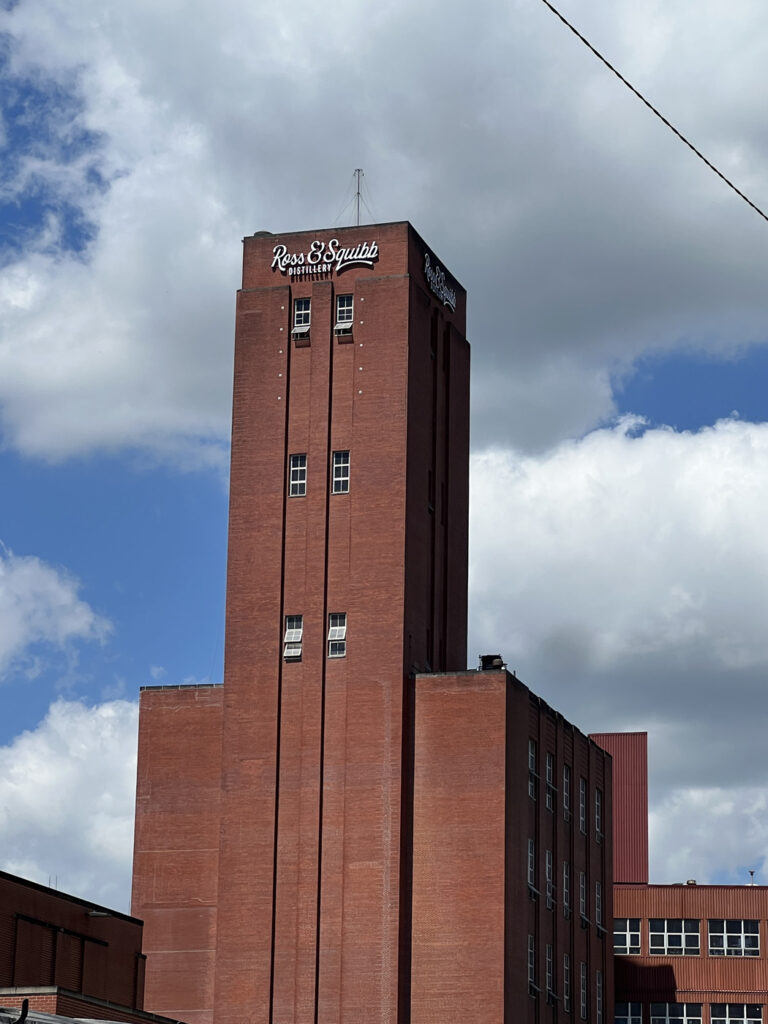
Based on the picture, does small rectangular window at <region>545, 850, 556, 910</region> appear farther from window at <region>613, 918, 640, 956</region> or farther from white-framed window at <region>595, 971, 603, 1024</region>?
window at <region>613, 918, 640, 956</region>

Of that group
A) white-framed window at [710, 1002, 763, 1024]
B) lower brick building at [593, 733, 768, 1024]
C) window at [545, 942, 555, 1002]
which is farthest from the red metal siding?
window at [545, 942, 555, 1002]

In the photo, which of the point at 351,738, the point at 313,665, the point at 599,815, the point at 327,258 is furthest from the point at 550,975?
the point at 327,258

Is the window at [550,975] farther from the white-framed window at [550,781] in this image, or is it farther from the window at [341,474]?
the window at [341,474]

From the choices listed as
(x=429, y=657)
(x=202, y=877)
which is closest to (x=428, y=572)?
(x=429, y=657)

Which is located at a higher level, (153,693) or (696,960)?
(153,693)

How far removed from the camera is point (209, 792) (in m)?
84.1

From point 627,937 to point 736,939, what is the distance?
5.51 m

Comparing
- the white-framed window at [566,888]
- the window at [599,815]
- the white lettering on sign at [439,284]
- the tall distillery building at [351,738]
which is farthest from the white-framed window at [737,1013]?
the white lettering on sign at [439,284]

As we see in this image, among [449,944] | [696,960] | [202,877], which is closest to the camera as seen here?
[449,944]

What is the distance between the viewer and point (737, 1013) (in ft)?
330

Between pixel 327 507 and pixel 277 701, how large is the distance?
27.3 ft

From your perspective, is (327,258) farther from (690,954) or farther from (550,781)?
(690,954)

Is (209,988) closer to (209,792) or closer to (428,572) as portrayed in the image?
(209,792)

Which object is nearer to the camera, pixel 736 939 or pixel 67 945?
pixel 67 945
